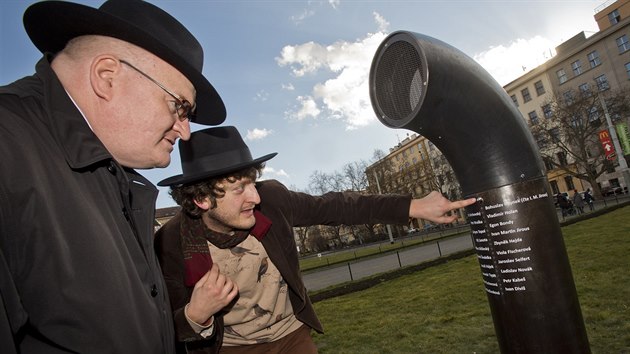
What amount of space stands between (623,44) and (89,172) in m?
55.1

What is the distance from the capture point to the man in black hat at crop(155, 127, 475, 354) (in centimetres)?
297

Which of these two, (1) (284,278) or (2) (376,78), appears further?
(1) (284,278)

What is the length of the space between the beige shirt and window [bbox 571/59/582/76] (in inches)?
2192

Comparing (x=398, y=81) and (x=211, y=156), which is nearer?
(x=398, y=81)

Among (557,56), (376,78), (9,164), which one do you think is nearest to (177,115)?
(9,164)

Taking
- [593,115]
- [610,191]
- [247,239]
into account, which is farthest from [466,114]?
[610,191]

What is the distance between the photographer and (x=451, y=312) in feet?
24.0

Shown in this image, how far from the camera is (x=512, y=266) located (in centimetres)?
239

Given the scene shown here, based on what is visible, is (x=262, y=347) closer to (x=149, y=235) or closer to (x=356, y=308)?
(x=149, y=235)

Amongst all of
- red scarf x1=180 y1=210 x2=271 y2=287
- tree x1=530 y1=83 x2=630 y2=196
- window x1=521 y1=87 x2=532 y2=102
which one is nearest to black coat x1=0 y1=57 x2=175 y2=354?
red scarf x1=180 y1=210 x2=271 y2=287

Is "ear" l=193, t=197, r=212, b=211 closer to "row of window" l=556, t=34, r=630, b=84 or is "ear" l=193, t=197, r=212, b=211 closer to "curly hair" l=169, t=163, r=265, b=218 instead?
"curly hair" l=169, t=163, r=265, b=218

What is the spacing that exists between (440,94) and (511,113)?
1.69ft

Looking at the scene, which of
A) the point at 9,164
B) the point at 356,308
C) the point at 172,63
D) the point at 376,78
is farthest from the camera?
the point at 356,308

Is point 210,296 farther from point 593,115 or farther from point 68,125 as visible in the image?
point 593,115
